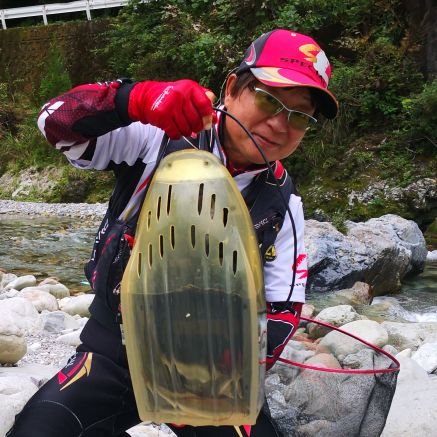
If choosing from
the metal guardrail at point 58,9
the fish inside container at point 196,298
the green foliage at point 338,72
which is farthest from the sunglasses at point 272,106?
the metal guardrail at point 58,9

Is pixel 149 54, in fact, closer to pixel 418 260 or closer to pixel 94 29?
pixel 94 29

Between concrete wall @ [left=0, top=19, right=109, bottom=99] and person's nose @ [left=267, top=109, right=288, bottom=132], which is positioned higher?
person's nose @ [left=267, top=109, right=288, bottom=132]

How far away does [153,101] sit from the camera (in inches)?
55.4

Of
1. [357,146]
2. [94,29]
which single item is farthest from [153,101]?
[94,29]

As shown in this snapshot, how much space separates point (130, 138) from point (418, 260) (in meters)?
7.30

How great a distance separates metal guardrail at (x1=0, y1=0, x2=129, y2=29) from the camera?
753 inches

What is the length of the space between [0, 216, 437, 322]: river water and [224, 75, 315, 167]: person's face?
5.01 m

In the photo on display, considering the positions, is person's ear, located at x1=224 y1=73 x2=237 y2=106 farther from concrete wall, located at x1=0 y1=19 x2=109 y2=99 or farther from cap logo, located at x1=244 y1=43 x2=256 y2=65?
concrete wall, located at x1=0 y1=19 x2=109 y2=99

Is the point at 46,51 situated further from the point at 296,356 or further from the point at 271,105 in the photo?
the point at 271,105

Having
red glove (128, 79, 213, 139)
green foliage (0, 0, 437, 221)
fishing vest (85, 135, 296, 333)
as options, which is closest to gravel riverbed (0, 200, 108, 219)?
green foliage (0, 0, 437, 221)

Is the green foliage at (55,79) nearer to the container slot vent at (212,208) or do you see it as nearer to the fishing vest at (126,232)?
the fishing vest at (126,232)

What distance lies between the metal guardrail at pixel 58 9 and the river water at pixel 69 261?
833 centimetres

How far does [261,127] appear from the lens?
170cm

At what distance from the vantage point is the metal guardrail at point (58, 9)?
19.1 meters
